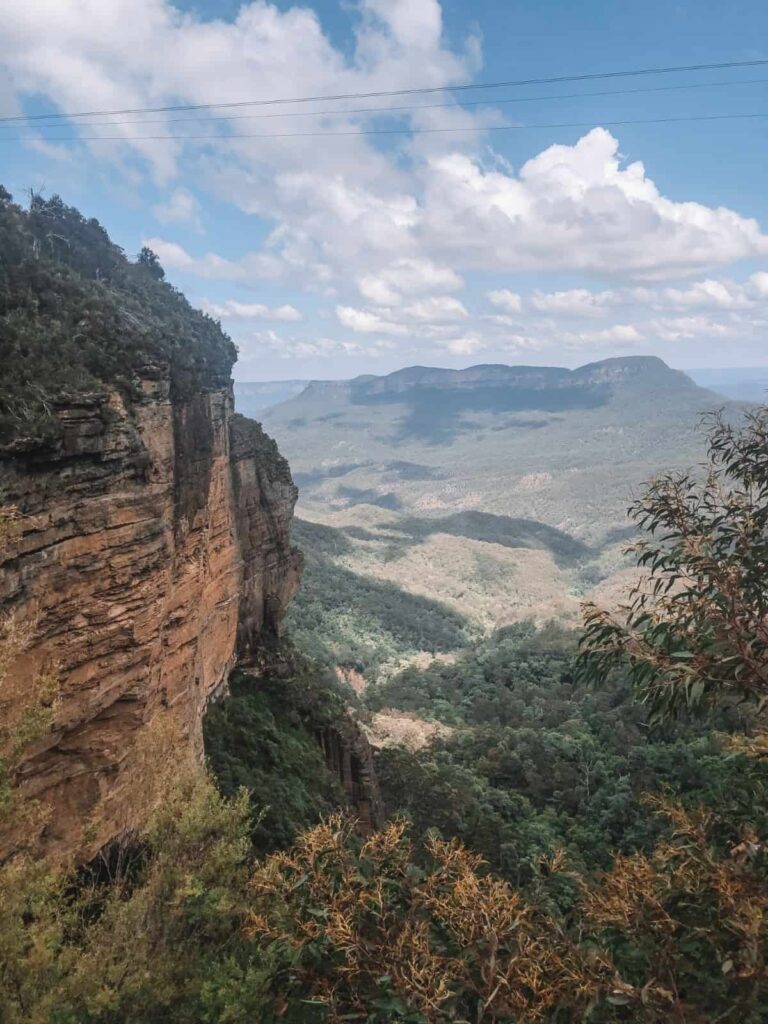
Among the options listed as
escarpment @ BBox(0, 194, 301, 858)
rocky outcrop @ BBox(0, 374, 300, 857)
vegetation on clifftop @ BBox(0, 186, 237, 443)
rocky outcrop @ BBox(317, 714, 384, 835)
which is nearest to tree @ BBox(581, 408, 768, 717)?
escarpment @ BBox(0, 194, 301, 858)

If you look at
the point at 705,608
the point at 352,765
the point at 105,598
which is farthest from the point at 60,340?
the point at 352,765

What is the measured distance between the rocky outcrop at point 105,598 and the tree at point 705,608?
7481 millimetres

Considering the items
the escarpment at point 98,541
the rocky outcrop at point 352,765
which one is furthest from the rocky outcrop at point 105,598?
the rocky outcrop at point 352,765

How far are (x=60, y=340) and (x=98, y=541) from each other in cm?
411

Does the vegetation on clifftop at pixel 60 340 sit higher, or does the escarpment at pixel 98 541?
the vegetation on clifftop at pixel 60 340

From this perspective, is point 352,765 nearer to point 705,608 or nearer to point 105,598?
point 105,598

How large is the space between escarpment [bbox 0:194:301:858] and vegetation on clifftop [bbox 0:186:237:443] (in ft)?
0.13

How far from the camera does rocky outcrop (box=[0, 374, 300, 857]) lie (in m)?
10.1

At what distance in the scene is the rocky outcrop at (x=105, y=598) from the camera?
399 inches

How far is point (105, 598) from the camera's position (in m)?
11.3

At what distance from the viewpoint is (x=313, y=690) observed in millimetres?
27828

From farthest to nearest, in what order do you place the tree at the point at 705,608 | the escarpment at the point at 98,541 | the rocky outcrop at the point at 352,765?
the rocky outcrop at the point at 352,765 < the escarpment at the point at 98,541 < the tree at the point at 705,608

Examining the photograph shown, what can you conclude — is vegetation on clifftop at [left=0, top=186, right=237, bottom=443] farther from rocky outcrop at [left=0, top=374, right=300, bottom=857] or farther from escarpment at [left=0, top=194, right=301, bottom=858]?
rocky outcrop at [left=0, top=374, right=300, bottom=857]

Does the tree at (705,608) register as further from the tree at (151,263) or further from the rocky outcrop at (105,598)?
the tree at (151,263)
